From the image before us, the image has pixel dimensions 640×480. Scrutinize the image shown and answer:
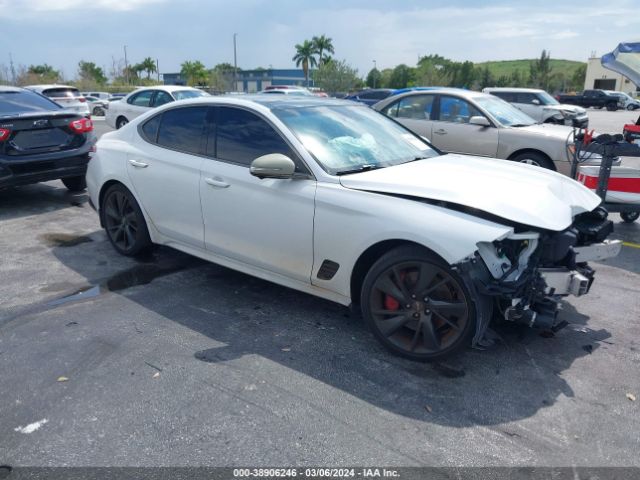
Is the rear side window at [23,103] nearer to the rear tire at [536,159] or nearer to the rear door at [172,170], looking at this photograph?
the rear door at [172,170]

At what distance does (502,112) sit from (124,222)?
6.60 m

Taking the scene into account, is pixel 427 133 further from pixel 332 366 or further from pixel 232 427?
pixel 232 427

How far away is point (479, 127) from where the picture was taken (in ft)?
28.3

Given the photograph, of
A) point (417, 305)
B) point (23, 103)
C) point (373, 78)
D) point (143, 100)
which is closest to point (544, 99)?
point (143, 100)

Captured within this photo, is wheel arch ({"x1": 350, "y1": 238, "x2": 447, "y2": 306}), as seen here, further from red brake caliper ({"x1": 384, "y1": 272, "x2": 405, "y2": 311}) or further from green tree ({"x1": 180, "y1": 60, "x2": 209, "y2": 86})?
green tree ({"x1": 180, "y1": 60, "x2": 209, "y2": 86})

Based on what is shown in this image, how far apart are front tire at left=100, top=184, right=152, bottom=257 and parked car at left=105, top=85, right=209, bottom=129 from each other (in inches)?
383

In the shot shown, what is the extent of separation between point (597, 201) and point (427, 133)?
549 cm

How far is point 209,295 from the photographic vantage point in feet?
14.6

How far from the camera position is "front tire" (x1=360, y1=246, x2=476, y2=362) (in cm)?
317

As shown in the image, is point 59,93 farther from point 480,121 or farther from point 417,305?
point 417,305

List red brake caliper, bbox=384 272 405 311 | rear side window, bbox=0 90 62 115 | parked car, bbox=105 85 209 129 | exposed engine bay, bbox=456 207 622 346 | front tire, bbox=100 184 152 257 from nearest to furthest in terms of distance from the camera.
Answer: exposed engine bay, bbox=456 207 622 346
red brake caliper, bbox=384 272 405 311
front tire, bbox=100 184 152 257
rear side window, bbox=0 90 62 115
parked car, bbox=105 85 209 129

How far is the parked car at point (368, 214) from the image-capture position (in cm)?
314

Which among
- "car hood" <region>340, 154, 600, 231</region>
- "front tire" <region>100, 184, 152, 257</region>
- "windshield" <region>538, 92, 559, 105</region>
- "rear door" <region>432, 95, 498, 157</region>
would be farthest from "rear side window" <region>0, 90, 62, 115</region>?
"windshield" <region>538, 92, 559, 105</region>

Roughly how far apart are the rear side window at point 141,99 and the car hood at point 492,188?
42.7 ft
